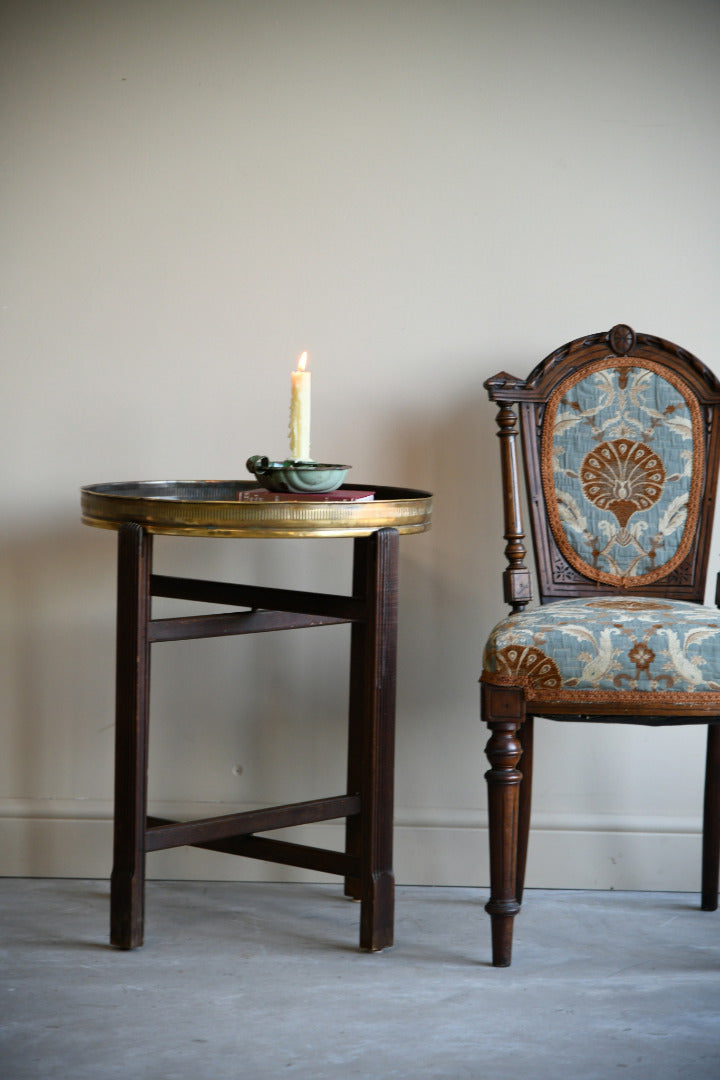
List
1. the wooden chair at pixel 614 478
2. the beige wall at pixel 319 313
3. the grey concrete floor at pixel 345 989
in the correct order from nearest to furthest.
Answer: the grey concrete floor at pixel 345 989
the wooden chair at pixel 614 478
the beige wall at pixel 319 313

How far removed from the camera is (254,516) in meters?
1.72

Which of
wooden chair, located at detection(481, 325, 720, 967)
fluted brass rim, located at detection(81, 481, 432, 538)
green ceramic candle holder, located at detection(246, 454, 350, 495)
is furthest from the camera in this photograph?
wooden chair, located at detection(481, 325, 720, 967)

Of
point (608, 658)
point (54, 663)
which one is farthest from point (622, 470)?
point (54, 663)

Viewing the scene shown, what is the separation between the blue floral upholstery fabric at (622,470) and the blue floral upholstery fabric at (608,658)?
31cm

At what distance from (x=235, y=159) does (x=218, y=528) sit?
3.10 ft

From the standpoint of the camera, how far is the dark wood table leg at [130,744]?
1.85 metres

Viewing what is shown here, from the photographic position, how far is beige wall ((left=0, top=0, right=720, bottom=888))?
2.27m

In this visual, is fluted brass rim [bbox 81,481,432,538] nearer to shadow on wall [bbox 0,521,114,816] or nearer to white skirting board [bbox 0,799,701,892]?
shadow on wall [bbox 0,521,114,816]

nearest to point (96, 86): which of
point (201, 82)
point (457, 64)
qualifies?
point (201, 82)

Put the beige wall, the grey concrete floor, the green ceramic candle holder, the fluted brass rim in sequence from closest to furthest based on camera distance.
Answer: the grey concrete floor → the fluted brass rim → the green ceramic candle holder → the beige wall

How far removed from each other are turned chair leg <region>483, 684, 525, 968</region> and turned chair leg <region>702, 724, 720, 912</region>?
0.51m

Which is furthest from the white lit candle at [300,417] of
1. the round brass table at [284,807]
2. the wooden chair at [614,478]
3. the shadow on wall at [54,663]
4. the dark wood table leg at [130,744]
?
the shadow on wall at [54,663]

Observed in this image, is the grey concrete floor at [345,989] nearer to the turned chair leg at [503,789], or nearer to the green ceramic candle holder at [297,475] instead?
the turned chair leg at [503,789]

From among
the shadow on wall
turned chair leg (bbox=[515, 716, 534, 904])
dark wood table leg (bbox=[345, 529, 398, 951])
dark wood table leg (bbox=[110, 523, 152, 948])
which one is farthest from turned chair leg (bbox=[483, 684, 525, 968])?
the shadow on wall
